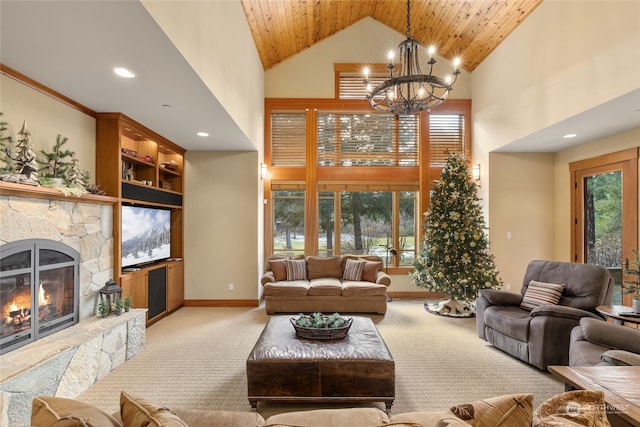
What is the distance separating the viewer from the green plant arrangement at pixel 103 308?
3.35 m

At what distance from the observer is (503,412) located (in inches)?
41.1

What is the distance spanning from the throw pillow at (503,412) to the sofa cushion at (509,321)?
2.55 m

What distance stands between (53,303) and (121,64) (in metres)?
2.28

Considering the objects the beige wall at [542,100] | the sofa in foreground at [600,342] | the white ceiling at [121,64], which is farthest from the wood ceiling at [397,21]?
the sofa in foreground at [600,342]

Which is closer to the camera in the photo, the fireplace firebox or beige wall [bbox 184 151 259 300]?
the fireplace firebox

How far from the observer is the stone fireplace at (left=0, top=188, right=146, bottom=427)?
7.53ft

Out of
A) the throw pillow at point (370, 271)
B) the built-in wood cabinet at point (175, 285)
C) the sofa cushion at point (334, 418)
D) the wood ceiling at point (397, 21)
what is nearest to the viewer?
the sofa cushion at point (334, 418)

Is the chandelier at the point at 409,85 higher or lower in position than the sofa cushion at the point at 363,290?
higher

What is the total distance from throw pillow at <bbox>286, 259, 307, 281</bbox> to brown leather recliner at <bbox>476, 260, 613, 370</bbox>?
271cm

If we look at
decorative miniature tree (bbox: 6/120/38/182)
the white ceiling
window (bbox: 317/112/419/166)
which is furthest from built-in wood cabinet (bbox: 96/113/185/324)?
window (bbox: 317/112/419/166)

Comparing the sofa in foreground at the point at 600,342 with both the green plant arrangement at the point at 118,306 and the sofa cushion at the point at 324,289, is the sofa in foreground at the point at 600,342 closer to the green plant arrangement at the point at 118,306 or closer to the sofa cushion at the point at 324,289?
the sofa cushion at the point at 324,289

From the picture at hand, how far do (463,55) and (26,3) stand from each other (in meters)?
6.24

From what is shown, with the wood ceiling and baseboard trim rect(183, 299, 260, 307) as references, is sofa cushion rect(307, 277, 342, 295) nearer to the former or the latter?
baseboard trim rect(183, 299, 260, 307)

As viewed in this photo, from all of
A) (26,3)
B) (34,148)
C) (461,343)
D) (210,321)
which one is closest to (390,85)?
(26,3)
